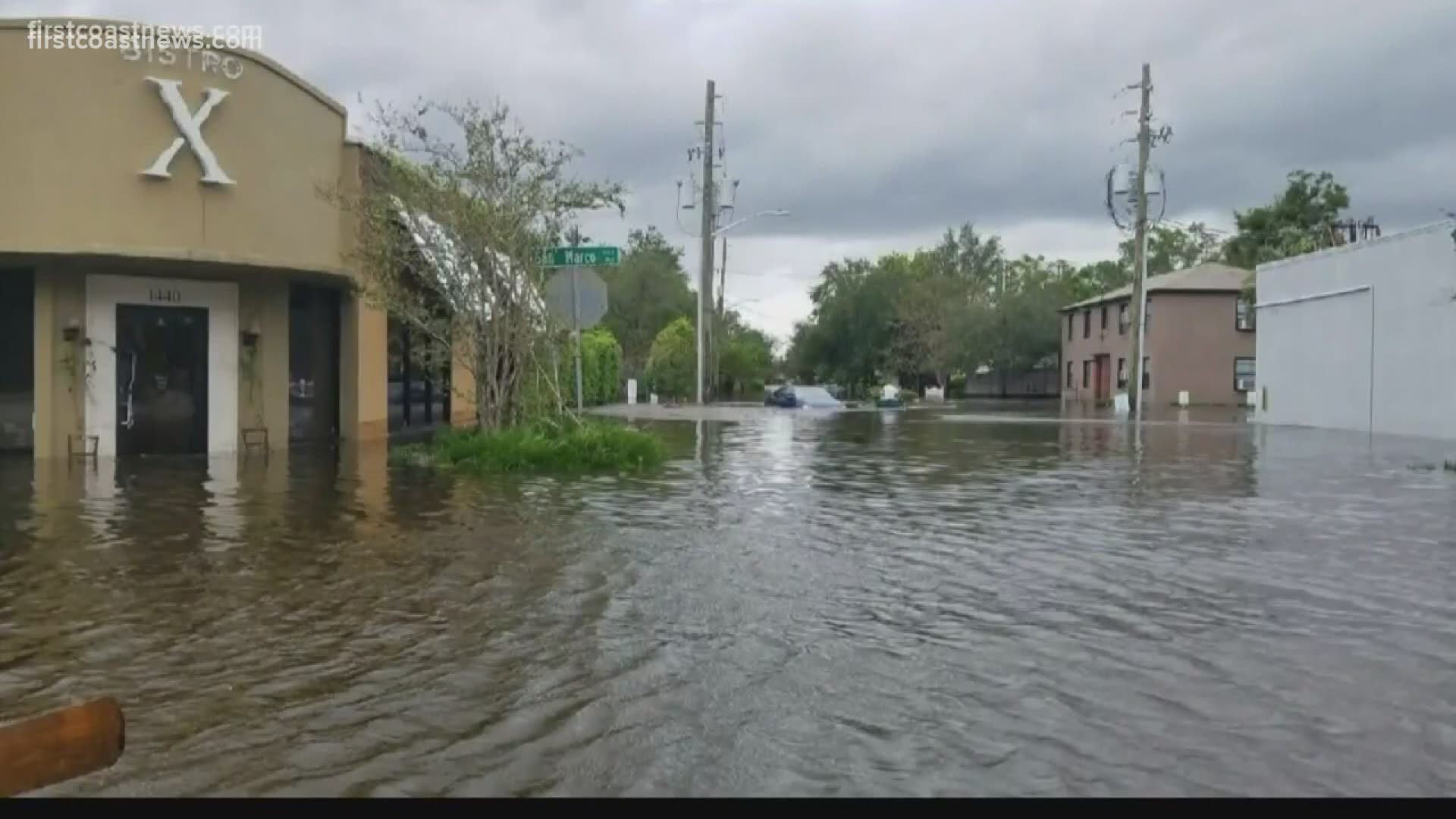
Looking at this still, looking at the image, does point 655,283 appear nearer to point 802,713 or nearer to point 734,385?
point 734,385

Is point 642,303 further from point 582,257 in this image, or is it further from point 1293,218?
point 582,257

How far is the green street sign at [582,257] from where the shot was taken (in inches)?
683

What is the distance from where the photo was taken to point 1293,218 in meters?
58.0

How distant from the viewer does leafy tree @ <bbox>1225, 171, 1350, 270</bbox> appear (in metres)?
55.9

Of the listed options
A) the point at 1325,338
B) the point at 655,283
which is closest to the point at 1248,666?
the point at 1325,338

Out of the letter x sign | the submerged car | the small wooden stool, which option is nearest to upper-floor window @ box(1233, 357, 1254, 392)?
the submerged car

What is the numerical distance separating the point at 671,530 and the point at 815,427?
20038mm

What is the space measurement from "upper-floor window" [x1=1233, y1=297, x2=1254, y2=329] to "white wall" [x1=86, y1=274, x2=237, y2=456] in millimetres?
47181

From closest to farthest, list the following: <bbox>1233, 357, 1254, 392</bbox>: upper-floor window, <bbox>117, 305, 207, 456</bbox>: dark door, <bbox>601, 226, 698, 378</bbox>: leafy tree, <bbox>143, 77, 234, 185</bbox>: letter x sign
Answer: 1. <bbox>143, 77, 234, 185</bbox>: letter x sign
2. <bbox>117, 305, 207, 456</bbox>: dark door
3. <bbox>1233, 357, 1254, 392</bbox>: upper-floor window
4. <bbox>601, 226, 698, 378</bbox>: leafy tree

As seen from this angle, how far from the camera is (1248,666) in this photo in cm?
650

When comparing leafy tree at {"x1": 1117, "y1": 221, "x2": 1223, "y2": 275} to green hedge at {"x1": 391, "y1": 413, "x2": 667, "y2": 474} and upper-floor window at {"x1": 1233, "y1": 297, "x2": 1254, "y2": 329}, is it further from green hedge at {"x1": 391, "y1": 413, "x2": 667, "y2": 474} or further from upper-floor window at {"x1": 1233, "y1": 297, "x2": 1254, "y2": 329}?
green hedge at {"x1": 391, "y1": 413, "x2": 667, "y2": 474}

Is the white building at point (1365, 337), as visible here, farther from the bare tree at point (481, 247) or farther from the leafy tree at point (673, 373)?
the leafy tree at point (673, 373)

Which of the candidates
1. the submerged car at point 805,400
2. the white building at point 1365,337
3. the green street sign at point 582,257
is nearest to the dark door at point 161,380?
the green street sign at point 582,257

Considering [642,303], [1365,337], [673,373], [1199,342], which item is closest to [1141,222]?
[1365,337]
